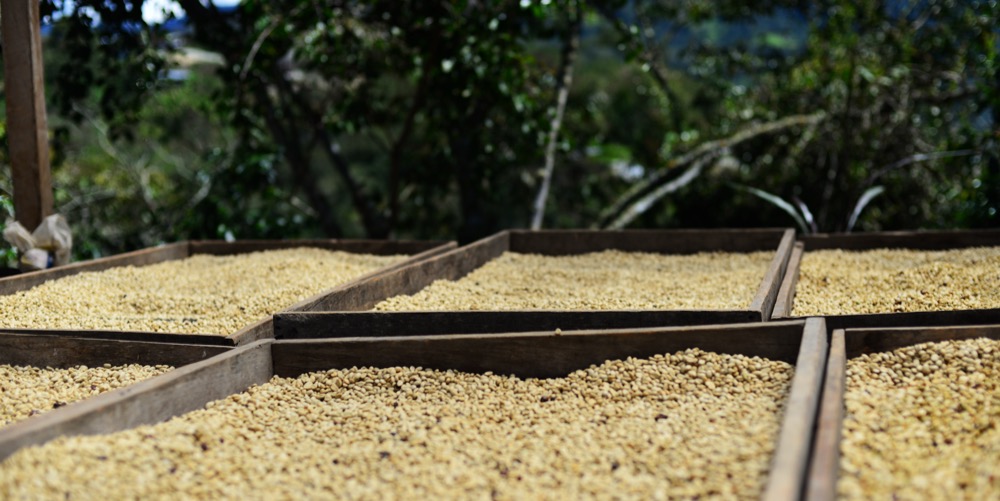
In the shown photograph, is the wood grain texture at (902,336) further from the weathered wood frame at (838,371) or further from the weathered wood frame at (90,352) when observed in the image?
the weathered wood frame at (90,352)

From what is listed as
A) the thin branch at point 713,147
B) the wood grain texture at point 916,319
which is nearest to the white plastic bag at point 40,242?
the wood grain texture at point 916,319

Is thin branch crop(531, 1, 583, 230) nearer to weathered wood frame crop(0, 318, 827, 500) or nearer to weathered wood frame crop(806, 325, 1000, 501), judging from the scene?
weathered wood frame crop(0, 318, 827, 500)

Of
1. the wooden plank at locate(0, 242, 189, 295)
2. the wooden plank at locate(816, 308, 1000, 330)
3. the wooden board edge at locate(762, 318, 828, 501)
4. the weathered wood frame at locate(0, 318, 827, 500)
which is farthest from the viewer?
the wooden plank at locate(0, 242, 189, 295)

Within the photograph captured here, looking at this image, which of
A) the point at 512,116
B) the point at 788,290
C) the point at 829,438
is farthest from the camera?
the point at 512,116

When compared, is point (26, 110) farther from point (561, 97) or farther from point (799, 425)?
point (561, 97)

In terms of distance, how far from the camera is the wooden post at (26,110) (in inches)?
132

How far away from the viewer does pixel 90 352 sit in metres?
2.41

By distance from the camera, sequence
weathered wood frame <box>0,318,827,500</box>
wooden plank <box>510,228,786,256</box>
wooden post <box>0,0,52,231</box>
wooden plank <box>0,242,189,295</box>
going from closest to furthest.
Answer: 1. weathered wood frame <box>0,318,827,500</box>
2. wooden plank <box>0,242,189,295</box>
3. wooden post <box>0,0,52,231</box>
4. wooden plank <box>510,228,786,256</box>

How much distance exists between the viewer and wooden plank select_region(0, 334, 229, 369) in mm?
2336

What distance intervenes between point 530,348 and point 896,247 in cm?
259

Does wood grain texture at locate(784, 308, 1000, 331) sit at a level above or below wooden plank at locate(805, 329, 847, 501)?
above

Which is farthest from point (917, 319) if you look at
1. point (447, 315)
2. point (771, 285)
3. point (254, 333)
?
point (254, 333)

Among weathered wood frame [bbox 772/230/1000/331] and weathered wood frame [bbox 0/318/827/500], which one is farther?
weathered wood frame [bbox 772/230/1000/331]

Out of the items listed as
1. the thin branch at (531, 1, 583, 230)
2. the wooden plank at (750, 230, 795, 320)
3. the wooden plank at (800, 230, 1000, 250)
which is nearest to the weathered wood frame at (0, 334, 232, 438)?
the wooden plank at (750, 230, 795, 320)
